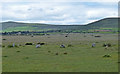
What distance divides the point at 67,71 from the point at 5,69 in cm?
601

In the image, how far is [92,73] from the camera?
835 inches

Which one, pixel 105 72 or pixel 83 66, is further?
pixel 83 66

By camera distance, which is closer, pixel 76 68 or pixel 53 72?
pixel 53 72

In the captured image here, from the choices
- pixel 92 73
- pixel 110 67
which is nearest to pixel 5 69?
pixel 92 73

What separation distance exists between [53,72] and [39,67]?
9.58 feet

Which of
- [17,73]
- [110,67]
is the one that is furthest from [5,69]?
[110,67]

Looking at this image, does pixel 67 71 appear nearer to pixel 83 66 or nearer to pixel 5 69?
pixel 83 66

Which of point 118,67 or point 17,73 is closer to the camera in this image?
point 17,73

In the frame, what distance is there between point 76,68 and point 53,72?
266 centimetres

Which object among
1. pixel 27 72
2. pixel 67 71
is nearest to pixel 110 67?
pixel 67 71

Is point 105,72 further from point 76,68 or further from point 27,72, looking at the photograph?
point 27,72

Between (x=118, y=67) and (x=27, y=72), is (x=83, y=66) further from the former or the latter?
(x=27, y=72)

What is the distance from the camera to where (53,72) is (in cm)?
2188

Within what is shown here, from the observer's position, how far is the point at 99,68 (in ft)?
77.1
